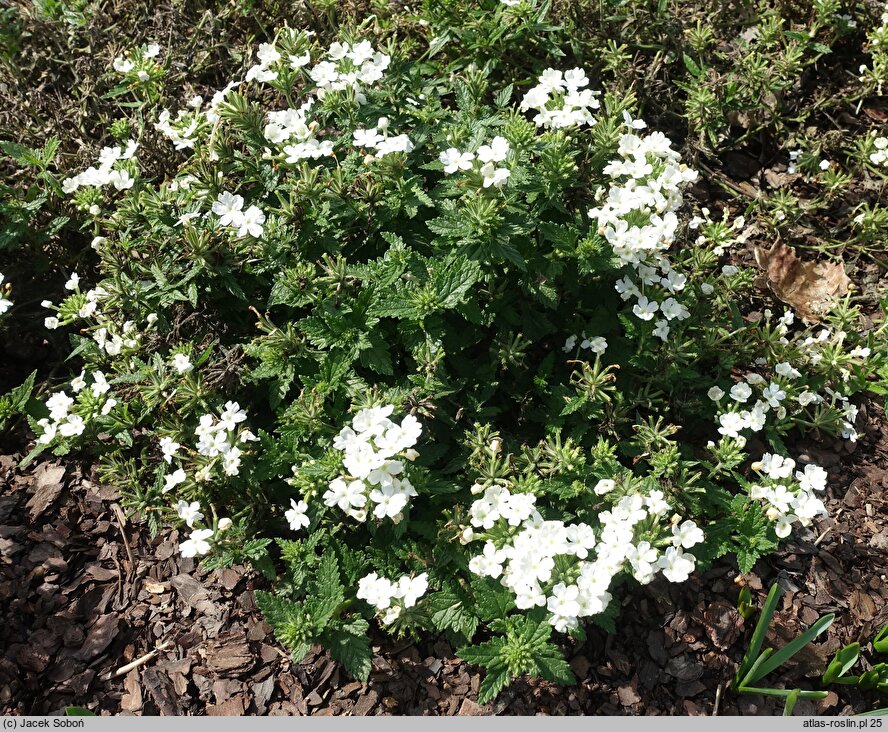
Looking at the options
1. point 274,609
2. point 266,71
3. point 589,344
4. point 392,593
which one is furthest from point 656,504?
point 266,71

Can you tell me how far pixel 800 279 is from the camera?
4898mm

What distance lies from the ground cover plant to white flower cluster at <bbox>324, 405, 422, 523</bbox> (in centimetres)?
1

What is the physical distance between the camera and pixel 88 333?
13.9 ft

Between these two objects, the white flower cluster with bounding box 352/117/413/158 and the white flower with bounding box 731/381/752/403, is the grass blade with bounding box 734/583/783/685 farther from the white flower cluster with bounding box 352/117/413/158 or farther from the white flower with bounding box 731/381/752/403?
the white flower cluster with bounding box 352/117/413/158

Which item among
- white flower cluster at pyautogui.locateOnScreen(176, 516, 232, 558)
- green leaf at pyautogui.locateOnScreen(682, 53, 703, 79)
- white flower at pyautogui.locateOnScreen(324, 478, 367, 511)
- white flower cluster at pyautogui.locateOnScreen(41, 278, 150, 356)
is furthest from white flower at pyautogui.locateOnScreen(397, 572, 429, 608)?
green leaf at pyautogui.locateOnScreen(682, 53, 703, 79)

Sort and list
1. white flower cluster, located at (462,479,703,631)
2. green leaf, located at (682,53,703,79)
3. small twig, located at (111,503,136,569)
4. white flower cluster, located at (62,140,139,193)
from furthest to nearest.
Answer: green leaf, located at (682,53,703,79), small twig, located at (111,503,136,569), white flower cluster, located at (62,140,139,193), white flower cluster, located at (462,479,703,631)

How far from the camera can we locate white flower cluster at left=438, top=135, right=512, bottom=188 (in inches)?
130

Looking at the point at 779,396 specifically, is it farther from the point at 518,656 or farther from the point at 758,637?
the point at 518,656

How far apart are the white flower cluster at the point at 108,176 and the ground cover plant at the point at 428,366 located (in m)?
0.04

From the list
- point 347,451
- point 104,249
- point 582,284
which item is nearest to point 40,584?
point 104,249

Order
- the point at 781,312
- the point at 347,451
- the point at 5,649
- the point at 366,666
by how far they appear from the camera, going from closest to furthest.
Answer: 1. the point at 347,451
2. the point at 366,666
3. the point at 5,649
4. the point at 781,312

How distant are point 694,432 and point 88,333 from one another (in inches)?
138
